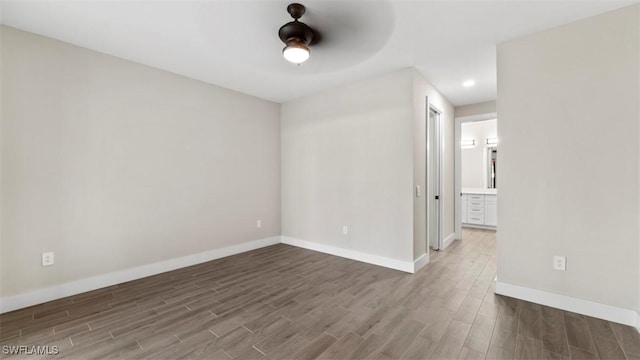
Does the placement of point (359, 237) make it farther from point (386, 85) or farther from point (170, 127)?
point (170, 127)

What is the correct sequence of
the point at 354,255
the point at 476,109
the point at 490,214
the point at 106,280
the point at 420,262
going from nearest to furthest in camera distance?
the point at 106,280, the point at 420,262, the point at 354,255, the point at 476,109, the point at 490,214

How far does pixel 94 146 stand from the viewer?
2.88 meters

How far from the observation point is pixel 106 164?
296cm

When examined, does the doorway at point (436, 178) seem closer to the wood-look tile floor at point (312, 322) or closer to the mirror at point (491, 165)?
the wood-look tile floor at point (312, 322)

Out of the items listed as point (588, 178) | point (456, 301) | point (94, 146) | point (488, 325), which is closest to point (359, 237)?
point (456, 301)

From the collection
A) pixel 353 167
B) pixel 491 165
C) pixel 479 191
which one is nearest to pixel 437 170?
pixel 353 167

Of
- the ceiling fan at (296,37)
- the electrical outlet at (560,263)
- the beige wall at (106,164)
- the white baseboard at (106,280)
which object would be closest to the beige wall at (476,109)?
the electrical outlet at (560,263)

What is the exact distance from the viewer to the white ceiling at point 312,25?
2.17 metres

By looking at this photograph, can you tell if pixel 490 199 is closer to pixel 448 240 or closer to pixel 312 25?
pixel 448 240

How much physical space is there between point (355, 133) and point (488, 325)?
108 inches

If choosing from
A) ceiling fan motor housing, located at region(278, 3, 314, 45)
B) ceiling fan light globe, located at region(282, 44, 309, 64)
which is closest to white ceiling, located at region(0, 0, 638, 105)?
ceiling fan motor housing, located at region(278, 3, 314, 45)

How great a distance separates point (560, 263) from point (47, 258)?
16.4ft

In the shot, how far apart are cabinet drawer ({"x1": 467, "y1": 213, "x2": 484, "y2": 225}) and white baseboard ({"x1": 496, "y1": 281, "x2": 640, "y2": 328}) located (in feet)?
12.8

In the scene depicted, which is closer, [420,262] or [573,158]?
[573,158]
